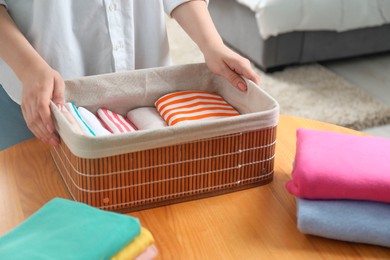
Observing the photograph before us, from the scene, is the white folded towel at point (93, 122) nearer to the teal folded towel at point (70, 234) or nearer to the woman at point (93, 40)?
the woman at point (93, 40)

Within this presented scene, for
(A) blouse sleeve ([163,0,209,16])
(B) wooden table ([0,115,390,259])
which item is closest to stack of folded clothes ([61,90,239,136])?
(B) wooden table ([0,115,390,259])

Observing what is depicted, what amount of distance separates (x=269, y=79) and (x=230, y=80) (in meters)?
2.04

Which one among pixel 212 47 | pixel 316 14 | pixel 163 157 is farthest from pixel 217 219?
pixel 316 14

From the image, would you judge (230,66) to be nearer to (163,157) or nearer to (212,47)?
(212,47)

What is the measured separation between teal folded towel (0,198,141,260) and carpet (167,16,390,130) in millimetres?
2044

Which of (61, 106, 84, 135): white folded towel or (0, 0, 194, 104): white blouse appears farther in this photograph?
(0, 0, 194, 104): white blouse

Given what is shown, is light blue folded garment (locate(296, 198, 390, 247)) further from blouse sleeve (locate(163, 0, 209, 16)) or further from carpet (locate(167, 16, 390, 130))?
carpet (locate(167, 16, 390, 130))

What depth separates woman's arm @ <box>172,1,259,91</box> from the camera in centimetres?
122

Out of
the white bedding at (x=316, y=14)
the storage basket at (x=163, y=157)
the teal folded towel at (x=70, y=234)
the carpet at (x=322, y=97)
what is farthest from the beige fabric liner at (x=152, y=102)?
the white bedding at (x=316, y=14)

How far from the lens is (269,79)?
128 inches

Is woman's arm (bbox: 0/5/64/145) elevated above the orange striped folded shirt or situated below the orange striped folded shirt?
above

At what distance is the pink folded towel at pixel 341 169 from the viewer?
1002mm

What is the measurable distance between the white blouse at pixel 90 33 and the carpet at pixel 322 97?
4.99ft

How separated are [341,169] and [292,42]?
91.8 inches
